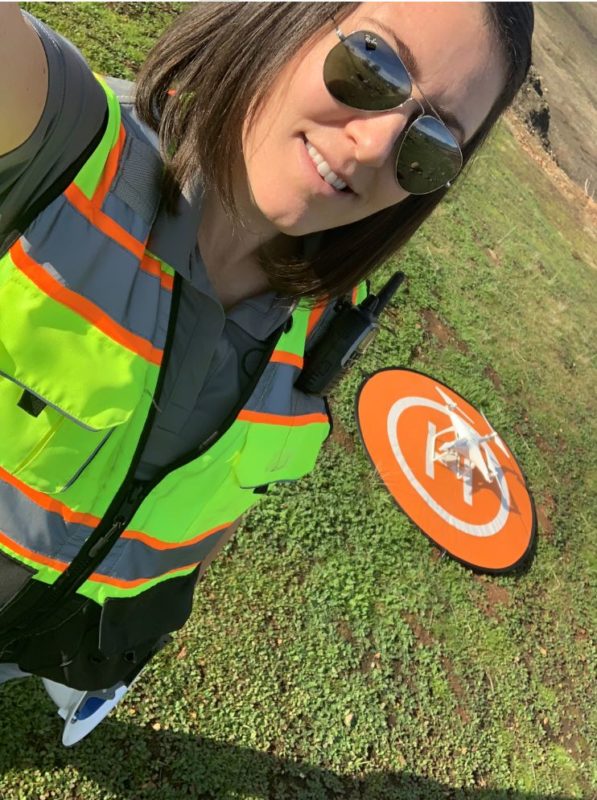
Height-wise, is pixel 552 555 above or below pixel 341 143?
below

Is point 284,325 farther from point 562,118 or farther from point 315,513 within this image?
point 562,118

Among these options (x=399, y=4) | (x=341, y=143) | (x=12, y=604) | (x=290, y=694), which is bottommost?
(x=290, y=694)

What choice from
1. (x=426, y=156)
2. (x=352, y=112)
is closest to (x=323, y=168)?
(x=352, y=112)

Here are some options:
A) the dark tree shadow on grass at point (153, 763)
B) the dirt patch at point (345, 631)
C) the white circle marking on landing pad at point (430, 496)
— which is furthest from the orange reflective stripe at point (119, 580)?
the white circle marking on landing pad at point (430, 496)

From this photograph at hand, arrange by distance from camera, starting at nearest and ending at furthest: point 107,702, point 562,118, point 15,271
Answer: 1. point 15,271
2. point 107,702
3. point 562,118

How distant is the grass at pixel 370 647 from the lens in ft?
9.16

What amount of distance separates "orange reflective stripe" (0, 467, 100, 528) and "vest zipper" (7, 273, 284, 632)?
3cm

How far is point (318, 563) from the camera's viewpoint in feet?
12.5

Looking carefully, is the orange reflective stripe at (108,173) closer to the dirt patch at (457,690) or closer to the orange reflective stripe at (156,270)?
the orange reflective stripe at (156,270)

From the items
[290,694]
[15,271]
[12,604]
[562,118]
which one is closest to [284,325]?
[15,271]

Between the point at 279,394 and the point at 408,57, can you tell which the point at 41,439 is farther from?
the point at 408,57

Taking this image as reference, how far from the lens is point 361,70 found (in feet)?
3.87

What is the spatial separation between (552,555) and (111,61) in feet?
16.7

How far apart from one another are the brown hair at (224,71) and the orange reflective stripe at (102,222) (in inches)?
4.9
